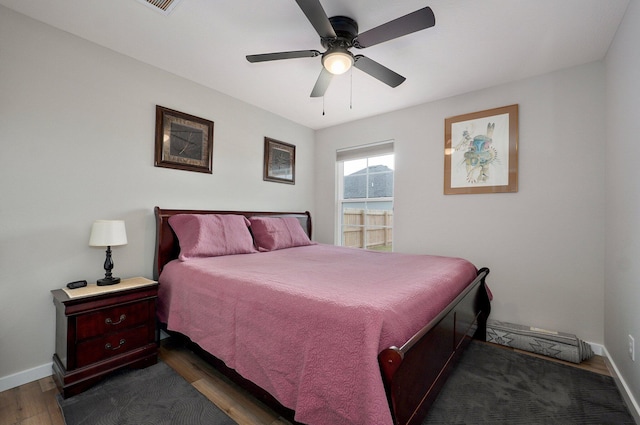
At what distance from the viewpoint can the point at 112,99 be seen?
2371 millimetres

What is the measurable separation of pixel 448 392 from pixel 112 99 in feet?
11.2

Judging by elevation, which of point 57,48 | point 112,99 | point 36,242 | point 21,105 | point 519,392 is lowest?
point 519,392

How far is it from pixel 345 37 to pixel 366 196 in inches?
94.8

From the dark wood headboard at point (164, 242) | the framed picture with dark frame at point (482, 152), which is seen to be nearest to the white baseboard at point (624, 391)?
the framed picture with dark frame at point (482, 152)

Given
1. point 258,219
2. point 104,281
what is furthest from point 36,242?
point 258,219

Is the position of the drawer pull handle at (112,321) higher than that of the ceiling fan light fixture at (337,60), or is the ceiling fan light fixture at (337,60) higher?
the ceiling fan light fixture at (337,60)

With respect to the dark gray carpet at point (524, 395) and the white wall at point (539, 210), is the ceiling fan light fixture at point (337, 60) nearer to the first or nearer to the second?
the white wall at point (539, 210)

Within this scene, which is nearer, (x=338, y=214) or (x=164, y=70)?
(x=164, y=70)

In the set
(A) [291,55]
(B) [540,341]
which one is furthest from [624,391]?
(A) [291,55]

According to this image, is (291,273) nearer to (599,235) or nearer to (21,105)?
(21,105)

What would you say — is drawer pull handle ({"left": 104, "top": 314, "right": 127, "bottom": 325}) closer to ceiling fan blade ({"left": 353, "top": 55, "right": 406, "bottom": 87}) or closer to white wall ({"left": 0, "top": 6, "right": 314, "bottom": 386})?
white wall ({"left": 0, "top": 6, "right": 314, "bottom": 386})

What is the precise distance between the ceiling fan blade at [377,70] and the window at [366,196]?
156 cm

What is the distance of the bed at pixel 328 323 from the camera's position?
109 centimetres

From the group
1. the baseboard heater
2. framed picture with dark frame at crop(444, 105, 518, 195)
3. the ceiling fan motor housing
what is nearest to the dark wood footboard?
the baseboard heater
